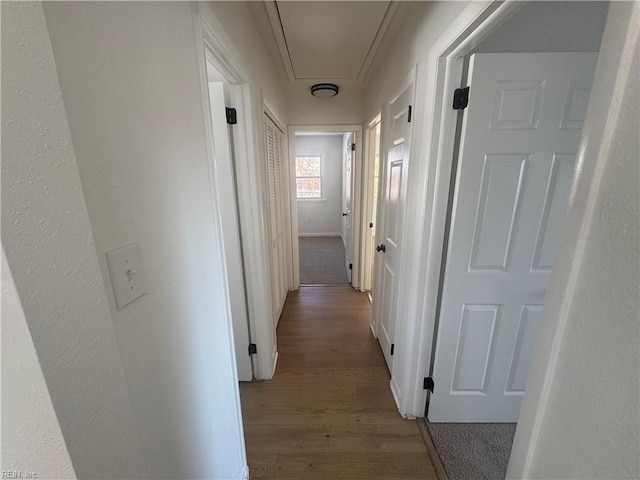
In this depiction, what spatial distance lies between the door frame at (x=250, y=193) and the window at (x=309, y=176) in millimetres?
4339

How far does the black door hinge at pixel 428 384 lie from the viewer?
4.86 ft

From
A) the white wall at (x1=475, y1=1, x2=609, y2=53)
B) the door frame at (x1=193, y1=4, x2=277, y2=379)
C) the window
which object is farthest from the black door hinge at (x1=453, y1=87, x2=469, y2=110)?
the window

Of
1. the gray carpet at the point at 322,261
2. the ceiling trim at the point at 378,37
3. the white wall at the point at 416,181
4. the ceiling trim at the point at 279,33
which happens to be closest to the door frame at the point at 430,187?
the white wall at the point at 416,181

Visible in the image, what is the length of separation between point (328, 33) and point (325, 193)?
14.7 feet

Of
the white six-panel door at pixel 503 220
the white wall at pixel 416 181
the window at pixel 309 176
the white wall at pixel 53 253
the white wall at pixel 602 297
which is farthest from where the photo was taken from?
the window at pixel 309 176

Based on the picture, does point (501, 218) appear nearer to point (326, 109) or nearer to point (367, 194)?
point (367, 194)

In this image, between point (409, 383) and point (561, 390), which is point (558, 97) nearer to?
point (561, 390)

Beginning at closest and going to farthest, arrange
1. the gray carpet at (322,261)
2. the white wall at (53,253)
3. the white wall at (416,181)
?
the white wall at (53,253)
the white wall at (416,181)
the gray carpet at (322,261)

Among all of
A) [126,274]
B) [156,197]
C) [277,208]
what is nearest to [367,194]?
[277,208]

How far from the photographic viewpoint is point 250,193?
1.54 metres

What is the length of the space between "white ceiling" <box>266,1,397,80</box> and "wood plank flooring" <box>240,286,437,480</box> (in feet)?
7.81

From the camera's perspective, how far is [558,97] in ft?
3.48

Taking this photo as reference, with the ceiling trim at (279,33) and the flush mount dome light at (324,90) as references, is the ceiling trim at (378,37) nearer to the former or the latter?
the flush mount dome light at (324,90)

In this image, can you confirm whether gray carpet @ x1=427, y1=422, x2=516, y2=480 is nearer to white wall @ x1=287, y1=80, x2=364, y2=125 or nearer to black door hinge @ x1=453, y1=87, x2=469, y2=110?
black door hinge @ x1=453, y1=87, x2=469, y2=110
